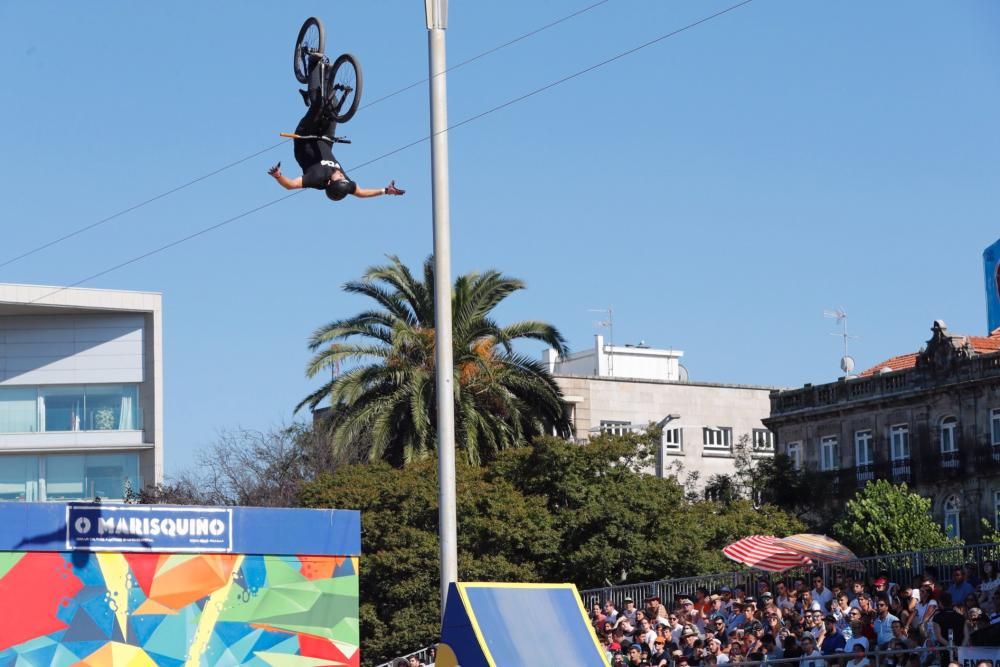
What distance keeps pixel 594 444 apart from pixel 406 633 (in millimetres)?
7846

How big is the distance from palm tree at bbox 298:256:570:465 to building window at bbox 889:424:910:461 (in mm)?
26683

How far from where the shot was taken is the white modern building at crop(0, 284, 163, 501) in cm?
6212

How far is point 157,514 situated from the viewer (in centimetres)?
2447

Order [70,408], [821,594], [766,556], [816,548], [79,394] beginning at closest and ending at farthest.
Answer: [821,594] → [766,556] → [816,548] → [70,408] → [79,394]

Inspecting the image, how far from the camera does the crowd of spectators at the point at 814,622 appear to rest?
60.9ft

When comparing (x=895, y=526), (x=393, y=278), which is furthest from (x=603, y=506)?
(x=895, y=526)

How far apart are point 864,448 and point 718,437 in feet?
51.8

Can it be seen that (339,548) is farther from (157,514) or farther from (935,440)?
(935,440)

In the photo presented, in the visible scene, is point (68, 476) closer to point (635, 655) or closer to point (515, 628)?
point (635, 655)

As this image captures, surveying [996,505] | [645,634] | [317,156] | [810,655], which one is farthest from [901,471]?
A: [317,156]

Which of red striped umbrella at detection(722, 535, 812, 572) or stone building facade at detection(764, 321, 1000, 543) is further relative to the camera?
stone building facade at detection(764, 321, 1000, 543)

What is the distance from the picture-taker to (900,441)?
2660 inches

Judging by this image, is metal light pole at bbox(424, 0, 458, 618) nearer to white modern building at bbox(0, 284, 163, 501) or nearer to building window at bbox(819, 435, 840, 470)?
white modern building at bbox(0, 284, 163, 501)

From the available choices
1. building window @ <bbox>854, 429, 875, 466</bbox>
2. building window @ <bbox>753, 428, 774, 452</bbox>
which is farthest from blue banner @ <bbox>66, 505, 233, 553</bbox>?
building window @ <bbox>753, 428, 774, 452</bbox>
